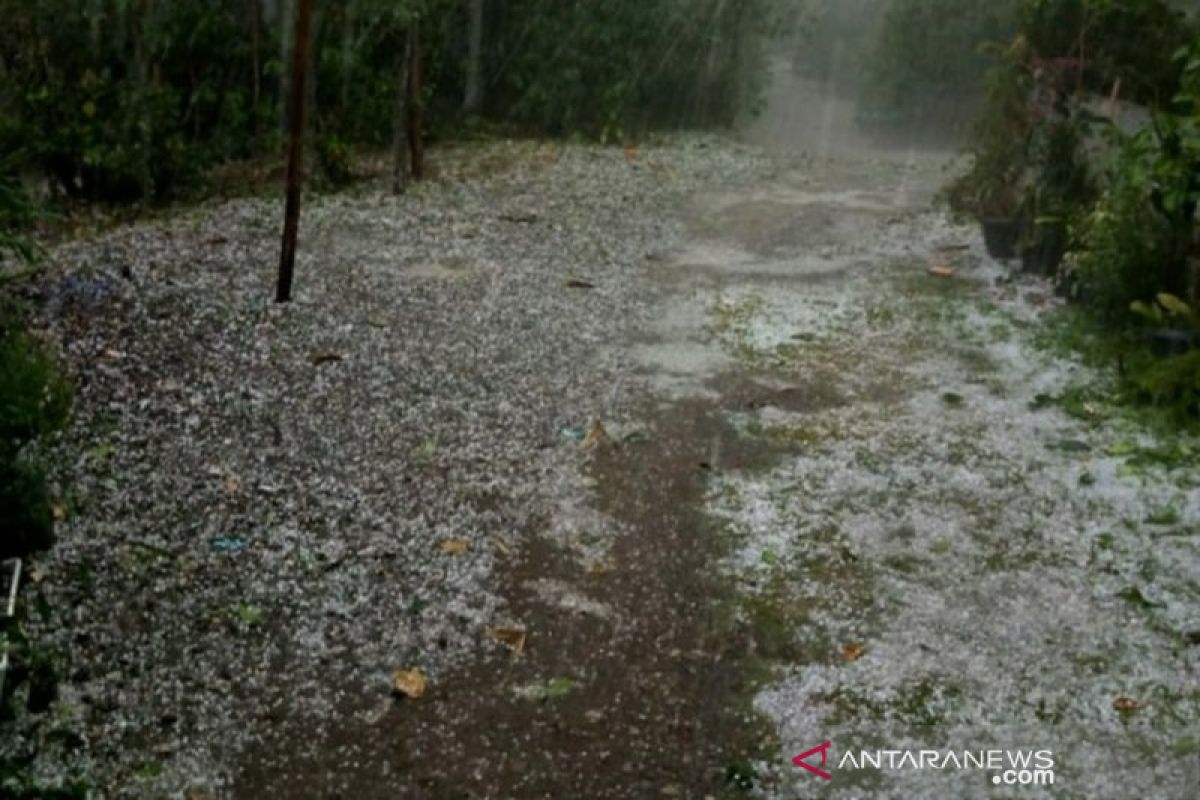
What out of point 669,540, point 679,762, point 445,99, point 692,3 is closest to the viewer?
point 679,762

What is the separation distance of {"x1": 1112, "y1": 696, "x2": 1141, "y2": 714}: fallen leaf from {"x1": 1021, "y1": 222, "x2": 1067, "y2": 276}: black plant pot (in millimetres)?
4415

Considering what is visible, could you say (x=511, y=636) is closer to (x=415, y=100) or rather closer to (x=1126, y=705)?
(x=1126, y=705)

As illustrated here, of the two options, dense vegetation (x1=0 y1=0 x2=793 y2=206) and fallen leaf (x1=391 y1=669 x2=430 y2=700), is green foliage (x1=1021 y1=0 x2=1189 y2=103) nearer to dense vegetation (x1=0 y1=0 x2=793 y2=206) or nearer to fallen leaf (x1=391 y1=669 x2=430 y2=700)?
dense vegetation (x1=0 y1=0 x2=793 y2=206)

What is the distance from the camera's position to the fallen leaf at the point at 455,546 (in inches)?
152

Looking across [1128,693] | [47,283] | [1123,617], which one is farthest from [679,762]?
[47,283]

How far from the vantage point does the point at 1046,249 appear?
7.29m

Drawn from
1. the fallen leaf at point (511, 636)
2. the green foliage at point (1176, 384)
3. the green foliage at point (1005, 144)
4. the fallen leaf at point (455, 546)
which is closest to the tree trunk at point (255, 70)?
the green foliage at point (1005, 144)

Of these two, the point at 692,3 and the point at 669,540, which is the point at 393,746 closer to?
the point at 669,540

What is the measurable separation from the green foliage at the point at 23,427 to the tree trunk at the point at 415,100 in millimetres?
4547

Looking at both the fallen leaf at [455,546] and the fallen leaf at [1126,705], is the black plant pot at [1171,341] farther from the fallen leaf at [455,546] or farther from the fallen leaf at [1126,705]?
the fallen leaf at [455,546]

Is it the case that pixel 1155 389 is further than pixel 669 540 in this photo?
Yes

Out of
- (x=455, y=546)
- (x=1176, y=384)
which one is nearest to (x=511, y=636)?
(x=455, y=546)

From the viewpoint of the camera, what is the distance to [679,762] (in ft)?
9.50

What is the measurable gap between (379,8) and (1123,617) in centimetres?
775
